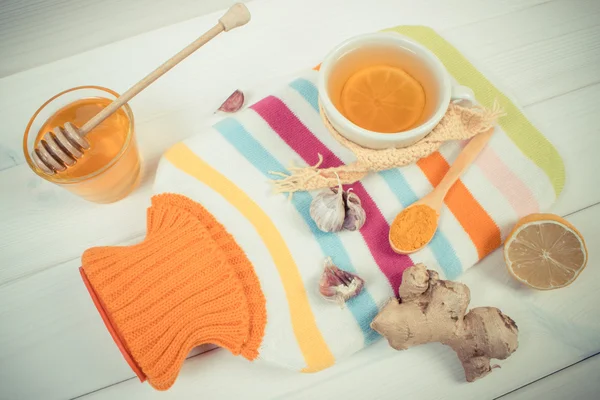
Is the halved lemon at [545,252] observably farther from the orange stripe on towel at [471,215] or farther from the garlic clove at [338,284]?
the garlic clove at [338,284]

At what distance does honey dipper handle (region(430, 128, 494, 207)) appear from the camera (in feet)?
1.78

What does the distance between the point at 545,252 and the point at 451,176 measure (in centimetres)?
14

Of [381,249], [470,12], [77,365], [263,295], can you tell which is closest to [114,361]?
[77,365]

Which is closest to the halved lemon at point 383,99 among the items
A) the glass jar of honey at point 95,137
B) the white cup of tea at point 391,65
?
the white cup of tea at point 391,65

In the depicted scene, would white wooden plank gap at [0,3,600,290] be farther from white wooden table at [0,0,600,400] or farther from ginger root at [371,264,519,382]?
ginger root at [371,264,519,382]

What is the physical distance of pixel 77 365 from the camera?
53cm

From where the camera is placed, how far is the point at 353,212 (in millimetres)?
521

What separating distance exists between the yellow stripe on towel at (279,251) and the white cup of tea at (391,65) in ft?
0.50

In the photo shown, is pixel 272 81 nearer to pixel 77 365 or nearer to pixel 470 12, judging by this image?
pixel 470 12

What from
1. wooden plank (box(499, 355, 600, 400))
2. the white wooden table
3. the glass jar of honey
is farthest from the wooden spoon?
the glass jar of honey

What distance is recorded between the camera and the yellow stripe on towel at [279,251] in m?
0.51

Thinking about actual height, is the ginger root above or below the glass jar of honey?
below

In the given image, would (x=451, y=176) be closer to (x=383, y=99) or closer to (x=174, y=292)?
(x=383, y=99)

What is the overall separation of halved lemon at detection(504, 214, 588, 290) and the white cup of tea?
0.16 m
